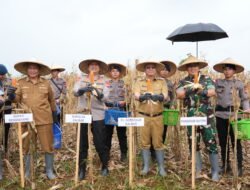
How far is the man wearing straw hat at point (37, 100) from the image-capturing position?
4625 millimetres

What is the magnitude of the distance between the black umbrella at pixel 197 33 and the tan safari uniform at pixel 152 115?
1269 mm

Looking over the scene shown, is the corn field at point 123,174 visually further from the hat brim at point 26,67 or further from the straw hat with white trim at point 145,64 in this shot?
the hat brim at point 26,67

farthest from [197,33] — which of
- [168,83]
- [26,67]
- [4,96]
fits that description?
[4,96]

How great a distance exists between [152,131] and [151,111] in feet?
0.93

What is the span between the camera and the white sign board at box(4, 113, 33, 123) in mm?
4273

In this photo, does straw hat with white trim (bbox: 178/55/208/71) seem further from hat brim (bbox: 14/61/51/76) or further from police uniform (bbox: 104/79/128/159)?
hat brim (bbox: 14/61/51/76)

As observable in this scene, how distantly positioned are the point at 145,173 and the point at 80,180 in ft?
3.03

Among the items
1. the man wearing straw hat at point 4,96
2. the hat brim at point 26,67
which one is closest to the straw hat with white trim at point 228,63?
the hat brim at point 26,67

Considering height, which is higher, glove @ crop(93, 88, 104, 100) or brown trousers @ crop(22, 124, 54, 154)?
glove @ crop(93, 88, 104, 100)

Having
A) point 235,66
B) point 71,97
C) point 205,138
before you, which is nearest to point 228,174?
point 205,138

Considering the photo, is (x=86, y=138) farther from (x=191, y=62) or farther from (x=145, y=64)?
(x=191, y=62)

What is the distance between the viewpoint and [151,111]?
4.73 metres

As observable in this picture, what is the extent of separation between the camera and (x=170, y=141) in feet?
22.1

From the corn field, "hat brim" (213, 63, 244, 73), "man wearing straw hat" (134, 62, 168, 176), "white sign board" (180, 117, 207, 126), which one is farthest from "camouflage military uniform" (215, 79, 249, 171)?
"man wearing straw hat" (134, 62, 168, 176)
